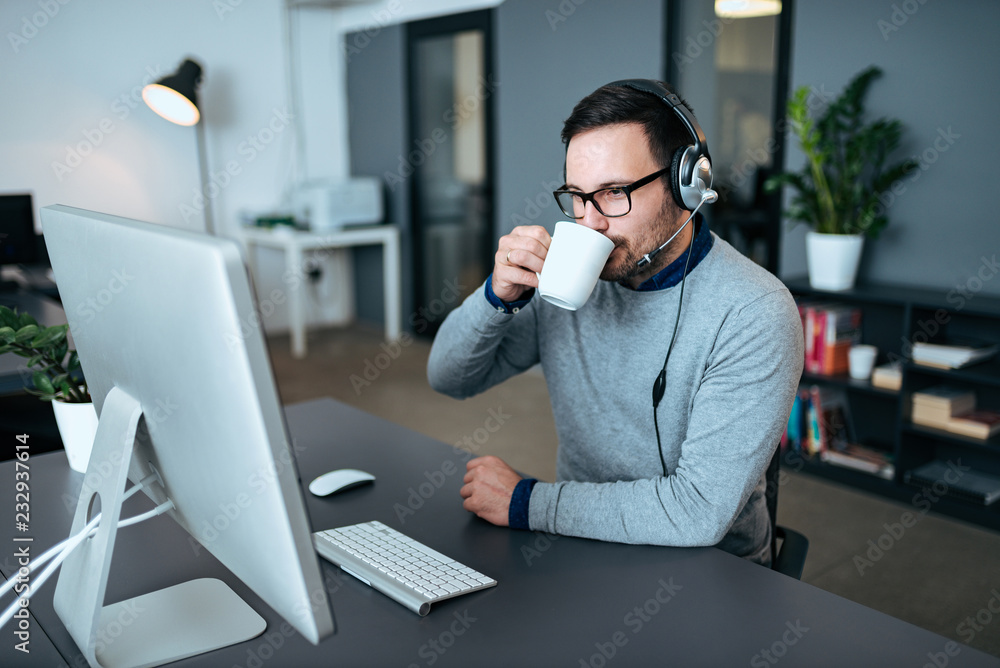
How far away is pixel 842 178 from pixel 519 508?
2.38 metres

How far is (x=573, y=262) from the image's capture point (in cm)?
115

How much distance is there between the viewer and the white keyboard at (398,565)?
37.8 inches

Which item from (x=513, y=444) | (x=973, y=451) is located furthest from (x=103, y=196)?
(x=973, y=451)

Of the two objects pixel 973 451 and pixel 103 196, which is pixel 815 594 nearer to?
pixel 973 451

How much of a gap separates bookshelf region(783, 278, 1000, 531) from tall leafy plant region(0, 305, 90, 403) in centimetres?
226

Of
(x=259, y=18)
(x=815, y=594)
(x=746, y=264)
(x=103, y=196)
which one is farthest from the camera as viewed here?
(x=259, y=18)

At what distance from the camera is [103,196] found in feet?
15.8

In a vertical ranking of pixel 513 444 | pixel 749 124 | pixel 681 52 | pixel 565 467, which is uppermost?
pixel 681 52

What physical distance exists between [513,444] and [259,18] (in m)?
3.45

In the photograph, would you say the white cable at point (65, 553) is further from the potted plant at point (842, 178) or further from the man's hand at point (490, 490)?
the potted plant at point (842, 178)

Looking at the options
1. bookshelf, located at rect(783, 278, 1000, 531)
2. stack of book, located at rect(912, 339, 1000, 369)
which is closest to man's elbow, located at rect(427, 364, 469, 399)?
bookshelf, located at rect(783, 278, 1000, 531)

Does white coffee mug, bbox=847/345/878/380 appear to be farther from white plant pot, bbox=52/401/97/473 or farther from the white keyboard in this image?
white plant pot, bbox=52/401/97/473

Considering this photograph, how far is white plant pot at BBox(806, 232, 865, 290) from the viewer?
9.89 ft

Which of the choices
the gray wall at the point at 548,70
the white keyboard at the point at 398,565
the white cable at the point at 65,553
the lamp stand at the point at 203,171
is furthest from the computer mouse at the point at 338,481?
the lamp stand at the point at 203,171
